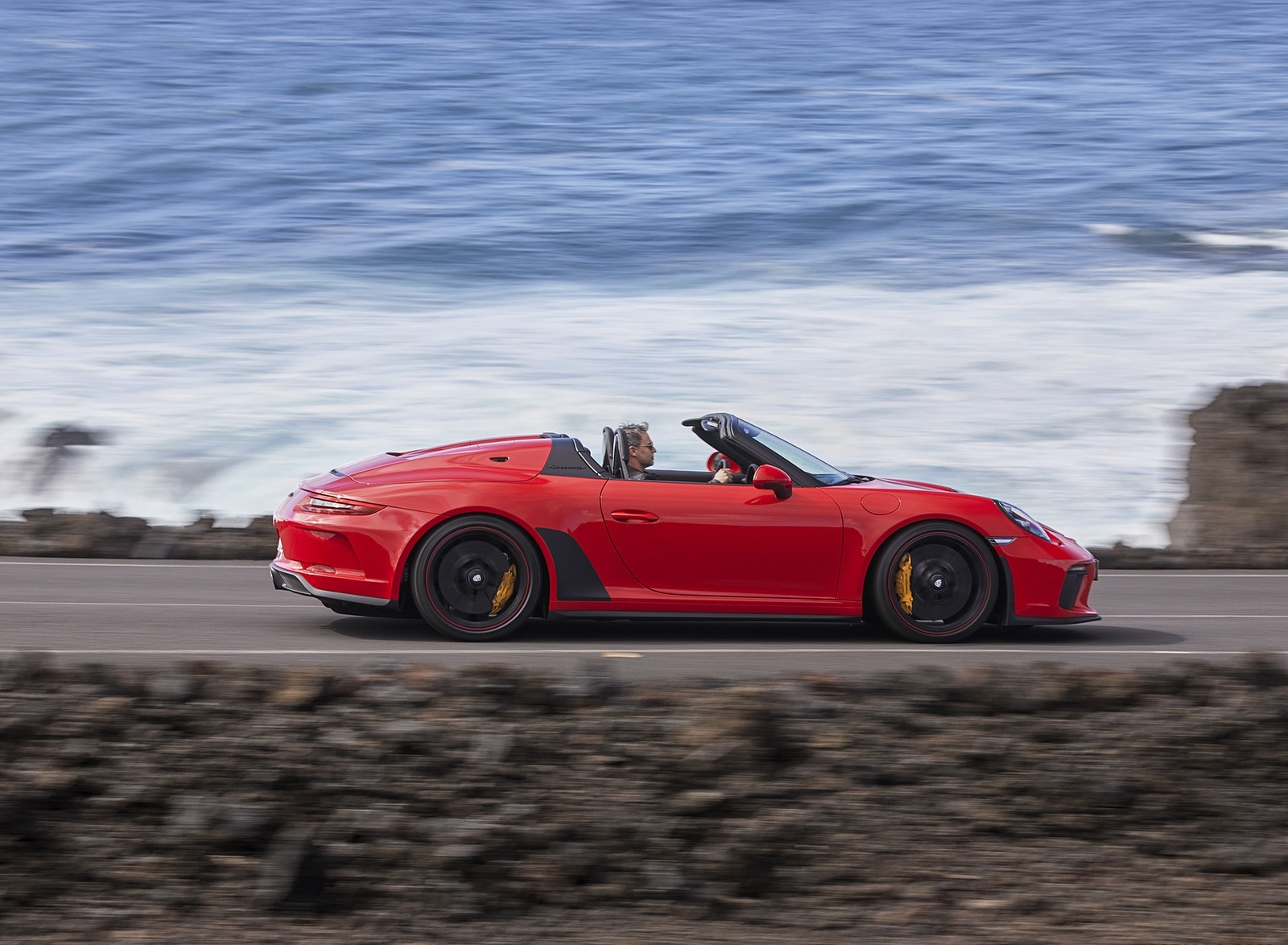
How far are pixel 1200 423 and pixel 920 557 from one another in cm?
688

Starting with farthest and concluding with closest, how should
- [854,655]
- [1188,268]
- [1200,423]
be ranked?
[1188,268] < [1200,423] < [854,655]

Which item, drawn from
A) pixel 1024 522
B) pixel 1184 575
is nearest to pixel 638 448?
pixel 1024 522

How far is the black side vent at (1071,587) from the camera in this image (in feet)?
28.8

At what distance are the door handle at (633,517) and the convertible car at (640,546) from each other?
0.01m

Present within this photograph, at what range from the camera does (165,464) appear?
17719 millimetres

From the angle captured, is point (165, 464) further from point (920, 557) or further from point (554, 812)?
point (554, 812)

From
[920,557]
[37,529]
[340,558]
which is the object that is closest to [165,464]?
[37,529]

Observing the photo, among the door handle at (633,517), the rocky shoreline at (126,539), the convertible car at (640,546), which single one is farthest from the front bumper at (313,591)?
the rocky shoreline at (126,539)

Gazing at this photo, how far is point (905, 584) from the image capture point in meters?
8.66

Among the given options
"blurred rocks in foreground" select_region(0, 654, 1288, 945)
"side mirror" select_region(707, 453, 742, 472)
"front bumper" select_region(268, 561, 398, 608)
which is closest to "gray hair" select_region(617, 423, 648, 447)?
"side mirror" select_region(707, 453, 742, 472)

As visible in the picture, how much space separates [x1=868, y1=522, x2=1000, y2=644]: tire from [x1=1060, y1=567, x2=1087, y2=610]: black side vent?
39cm

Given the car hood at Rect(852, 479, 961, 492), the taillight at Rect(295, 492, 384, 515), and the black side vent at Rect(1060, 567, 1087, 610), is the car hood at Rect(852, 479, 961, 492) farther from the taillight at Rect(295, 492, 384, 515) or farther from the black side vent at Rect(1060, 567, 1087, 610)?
the taillight at Rect(295, 492, 384, 515)

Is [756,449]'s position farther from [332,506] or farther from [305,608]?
[305,608]

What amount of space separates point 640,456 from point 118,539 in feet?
17.2
